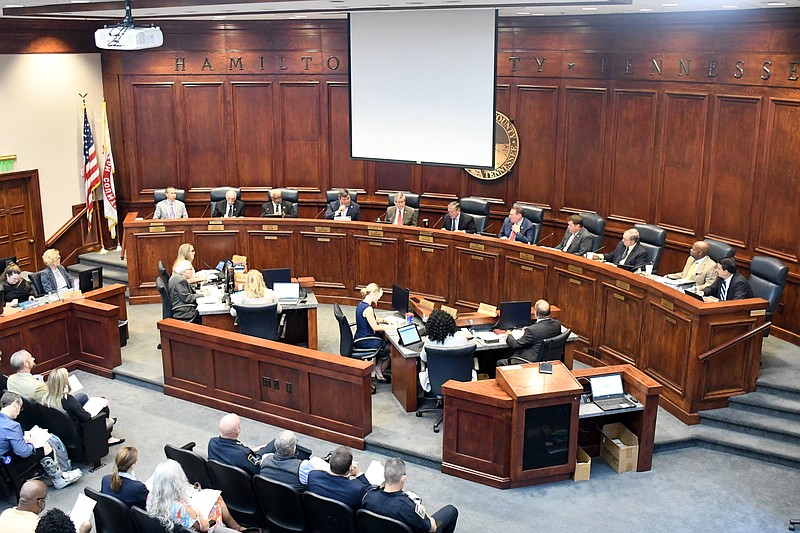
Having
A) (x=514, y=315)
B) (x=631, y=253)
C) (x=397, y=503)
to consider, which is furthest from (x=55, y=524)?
(x=631, y=253)

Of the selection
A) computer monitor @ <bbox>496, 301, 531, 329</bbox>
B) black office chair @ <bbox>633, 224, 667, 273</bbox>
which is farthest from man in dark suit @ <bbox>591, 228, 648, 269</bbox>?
computer monitor @ <bbox>496, 301, 531, 329</bbox>

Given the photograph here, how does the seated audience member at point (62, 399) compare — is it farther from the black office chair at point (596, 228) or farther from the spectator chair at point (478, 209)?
the black office chair at point (596, 228)

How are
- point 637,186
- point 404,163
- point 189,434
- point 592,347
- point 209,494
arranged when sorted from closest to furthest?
1. point 209,494
2. point 189,434
3. point 592,347
4. point 637,186
5. point 404,163

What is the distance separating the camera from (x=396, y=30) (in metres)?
11.9

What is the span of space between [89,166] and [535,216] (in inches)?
280

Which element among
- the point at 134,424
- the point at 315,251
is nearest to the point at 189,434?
the point at 134,424

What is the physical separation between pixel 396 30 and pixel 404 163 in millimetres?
1856

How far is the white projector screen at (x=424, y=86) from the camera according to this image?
37.2 ft

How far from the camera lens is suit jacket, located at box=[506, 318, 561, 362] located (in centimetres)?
835

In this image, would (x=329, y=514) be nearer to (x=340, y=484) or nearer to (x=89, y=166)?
(x=340, y=484)

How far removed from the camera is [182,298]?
10078 mm

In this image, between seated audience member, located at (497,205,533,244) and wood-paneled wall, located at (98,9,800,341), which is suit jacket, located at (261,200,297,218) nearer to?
wood-paneled wall, located at (98,9,800,341)

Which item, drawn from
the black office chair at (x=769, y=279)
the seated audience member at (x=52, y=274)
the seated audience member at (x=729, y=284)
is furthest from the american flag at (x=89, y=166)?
the black office chair at (x=769, y=279)

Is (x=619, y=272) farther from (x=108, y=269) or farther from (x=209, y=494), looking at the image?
(x=108, y=269)
